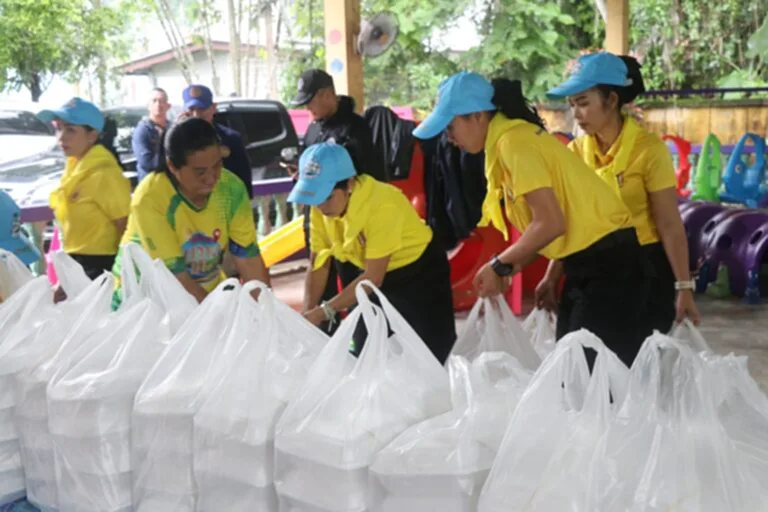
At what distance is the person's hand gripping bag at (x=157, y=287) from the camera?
1.91m

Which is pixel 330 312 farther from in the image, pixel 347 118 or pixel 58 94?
pixel 58 94

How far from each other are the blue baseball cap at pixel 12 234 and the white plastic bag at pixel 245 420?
4.72 ft

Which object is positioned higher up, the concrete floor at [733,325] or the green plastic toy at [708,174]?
the green plastic toy at [708,174]

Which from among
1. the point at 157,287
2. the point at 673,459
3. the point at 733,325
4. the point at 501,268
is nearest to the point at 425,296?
the point at 501,268

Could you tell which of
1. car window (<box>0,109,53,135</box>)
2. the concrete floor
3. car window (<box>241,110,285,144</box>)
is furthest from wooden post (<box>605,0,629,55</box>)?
car window (<box>0,109,53,135</box>)

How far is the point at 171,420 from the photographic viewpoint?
154 centimetres

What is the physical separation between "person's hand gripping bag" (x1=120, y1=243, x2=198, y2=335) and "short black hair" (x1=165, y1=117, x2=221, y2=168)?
418 mm

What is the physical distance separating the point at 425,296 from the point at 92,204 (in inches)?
49.4

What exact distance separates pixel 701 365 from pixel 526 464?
0.34m

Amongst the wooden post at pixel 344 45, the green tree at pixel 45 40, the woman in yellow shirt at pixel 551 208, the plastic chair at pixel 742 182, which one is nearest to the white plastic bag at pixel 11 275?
the woman in yellow shirt at pixel 551 208

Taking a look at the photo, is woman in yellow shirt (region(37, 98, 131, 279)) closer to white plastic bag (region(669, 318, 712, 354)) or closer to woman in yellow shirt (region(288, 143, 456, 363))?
woman in yellow shirt (region(288, 143, 456, 363))

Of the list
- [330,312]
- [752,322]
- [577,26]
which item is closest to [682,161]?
[752,322]

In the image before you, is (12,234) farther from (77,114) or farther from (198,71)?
(198,71)

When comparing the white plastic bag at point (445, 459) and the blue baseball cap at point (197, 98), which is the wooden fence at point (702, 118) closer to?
the blue baseball cap at point (197, 98)
